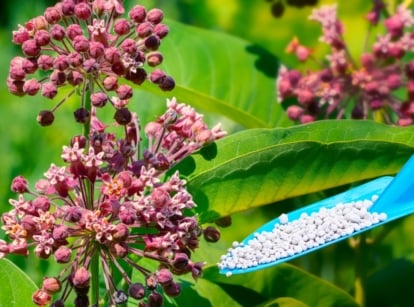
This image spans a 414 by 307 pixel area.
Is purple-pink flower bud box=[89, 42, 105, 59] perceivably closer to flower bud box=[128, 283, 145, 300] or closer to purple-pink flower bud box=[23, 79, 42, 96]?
purple-pink flower bud box=[23, 79, 42, 96]

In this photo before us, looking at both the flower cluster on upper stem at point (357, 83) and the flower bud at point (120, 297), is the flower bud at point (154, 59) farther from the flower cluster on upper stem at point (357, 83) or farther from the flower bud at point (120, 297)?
the flower cluster on upper stem at point (357, 83)

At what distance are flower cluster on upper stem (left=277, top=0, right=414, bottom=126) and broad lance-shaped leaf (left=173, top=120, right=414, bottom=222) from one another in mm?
351

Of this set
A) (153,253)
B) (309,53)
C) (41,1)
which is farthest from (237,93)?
(41,1)

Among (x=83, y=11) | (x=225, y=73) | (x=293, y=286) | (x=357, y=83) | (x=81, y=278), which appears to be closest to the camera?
(x=81, y=278)

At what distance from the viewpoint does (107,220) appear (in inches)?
52.4

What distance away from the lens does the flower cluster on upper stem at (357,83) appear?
191cm

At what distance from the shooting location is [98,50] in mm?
1352

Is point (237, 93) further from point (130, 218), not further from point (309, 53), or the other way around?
point (130, 218)

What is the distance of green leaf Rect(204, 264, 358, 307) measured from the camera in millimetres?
1637

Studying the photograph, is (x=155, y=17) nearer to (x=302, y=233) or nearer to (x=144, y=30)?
(x=144, y=30)

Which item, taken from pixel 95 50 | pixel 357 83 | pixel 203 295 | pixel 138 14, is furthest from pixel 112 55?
pixel 357 83

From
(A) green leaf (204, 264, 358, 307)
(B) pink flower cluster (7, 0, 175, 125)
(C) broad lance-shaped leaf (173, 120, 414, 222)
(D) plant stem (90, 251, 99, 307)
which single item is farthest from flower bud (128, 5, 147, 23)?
(A) green leaf (204, 264, 358, 307)

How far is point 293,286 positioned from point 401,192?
1.25ft

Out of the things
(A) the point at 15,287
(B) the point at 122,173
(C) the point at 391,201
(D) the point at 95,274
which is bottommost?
(A) the point at 15,287
